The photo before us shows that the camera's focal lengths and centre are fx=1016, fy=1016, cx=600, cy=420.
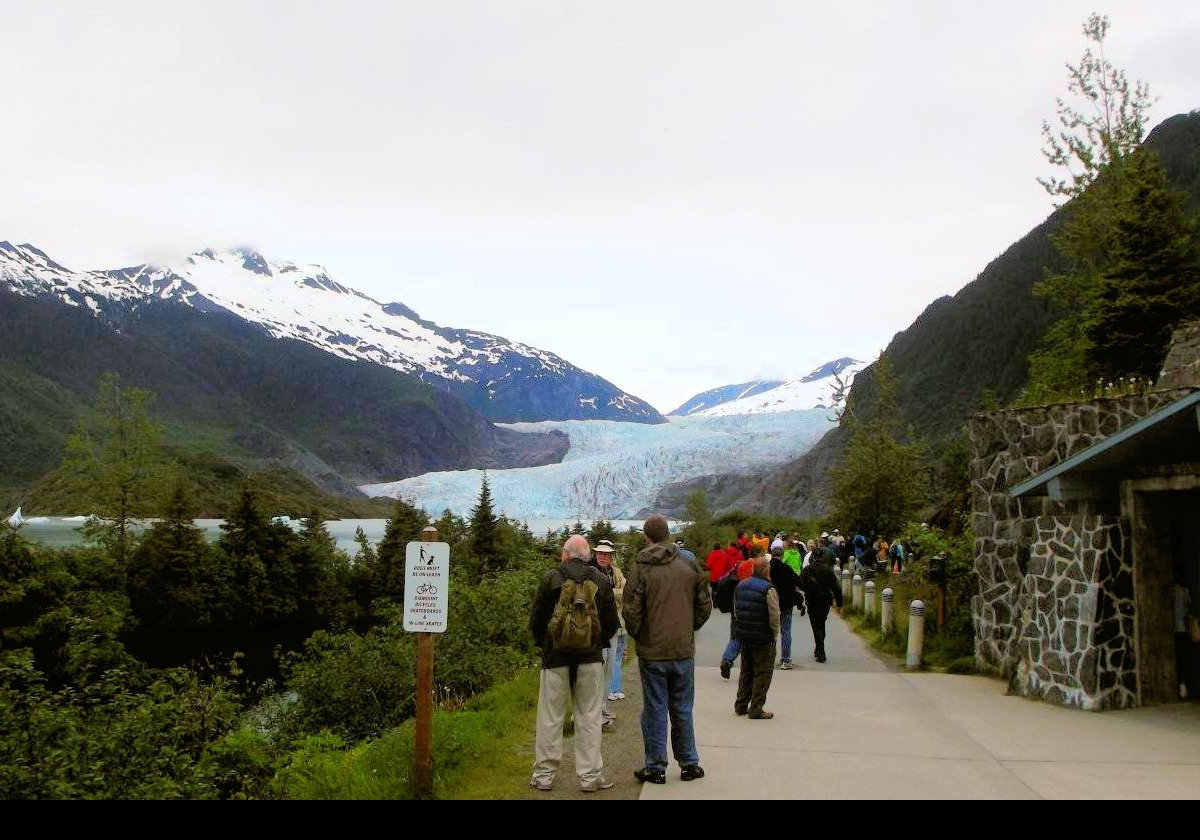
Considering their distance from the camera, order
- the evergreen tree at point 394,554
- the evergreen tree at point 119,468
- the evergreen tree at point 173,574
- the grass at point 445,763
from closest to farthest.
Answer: the grass at point 445,763
the evergreen tree at point 173,574
the evergreen tree at point 119,468
the evergreen tree at point 394,554

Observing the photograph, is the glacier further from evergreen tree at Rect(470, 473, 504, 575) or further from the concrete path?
the concrete path

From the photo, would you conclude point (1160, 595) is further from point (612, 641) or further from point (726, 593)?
point (612, 641)

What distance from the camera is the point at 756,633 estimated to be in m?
10.3

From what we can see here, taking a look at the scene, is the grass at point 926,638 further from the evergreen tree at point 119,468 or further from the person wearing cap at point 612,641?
the evergreen tree at point 119,468

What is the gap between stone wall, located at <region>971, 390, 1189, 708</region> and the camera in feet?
36.0

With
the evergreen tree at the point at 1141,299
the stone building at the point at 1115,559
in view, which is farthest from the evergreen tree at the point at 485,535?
the stone building at the point at 1115,559

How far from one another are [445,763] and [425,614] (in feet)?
5.67

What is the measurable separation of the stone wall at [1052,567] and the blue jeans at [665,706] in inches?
218

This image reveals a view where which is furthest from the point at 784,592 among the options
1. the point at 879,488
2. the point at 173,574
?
the point at 173,574

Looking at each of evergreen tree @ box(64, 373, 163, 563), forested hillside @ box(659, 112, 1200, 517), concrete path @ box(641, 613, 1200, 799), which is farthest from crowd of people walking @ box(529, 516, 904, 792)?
forested hillside @ box(659, 112, 1200, 517)

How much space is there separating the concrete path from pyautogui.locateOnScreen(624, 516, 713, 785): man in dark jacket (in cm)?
29

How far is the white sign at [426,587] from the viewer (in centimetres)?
728

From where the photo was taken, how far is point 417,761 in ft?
24.2

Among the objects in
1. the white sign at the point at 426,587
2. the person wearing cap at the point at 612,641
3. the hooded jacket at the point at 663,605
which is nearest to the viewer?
the white sign at the point at 426,587
